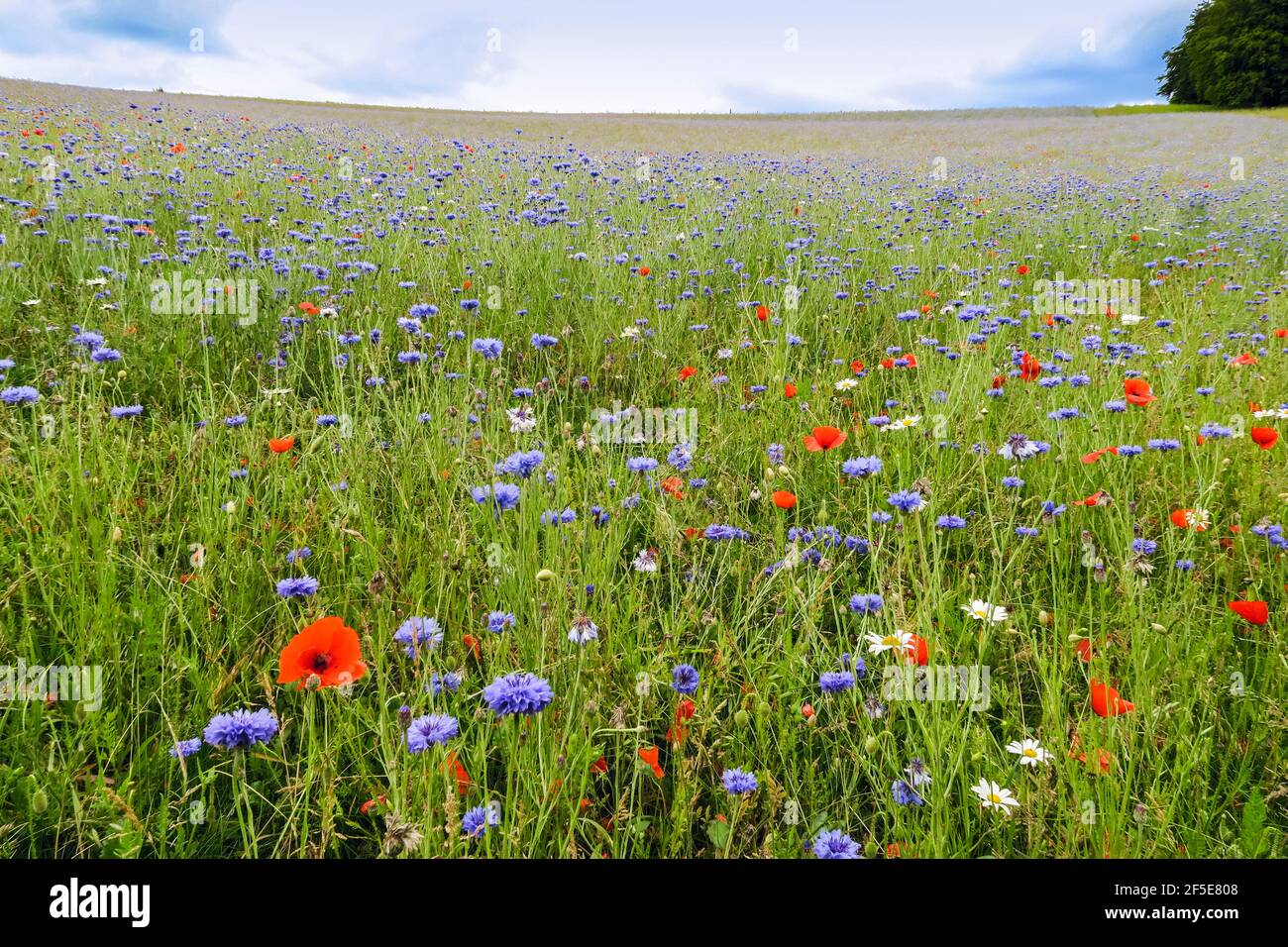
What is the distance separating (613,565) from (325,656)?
0.82 m

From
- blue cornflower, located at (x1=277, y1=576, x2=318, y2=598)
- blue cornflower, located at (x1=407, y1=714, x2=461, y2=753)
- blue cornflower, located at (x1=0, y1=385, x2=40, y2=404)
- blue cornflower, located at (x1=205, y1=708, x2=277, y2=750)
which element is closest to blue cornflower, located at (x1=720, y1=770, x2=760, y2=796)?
blue cornflower, located at (x1=407, y1=714, x2=461, y2=753)

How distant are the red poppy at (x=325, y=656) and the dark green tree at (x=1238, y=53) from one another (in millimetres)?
43084

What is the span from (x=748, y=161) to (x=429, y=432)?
10.9 meters

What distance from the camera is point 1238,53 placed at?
31.4 meters

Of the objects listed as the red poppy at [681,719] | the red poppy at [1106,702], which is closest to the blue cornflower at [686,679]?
the red poppy at [681,719]

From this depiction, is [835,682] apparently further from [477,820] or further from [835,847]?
[477,820]

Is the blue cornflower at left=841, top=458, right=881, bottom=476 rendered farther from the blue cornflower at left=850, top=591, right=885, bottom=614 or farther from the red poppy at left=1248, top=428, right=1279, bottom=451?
the red poppy at left=1248, top=428, right=1279, bottom=451

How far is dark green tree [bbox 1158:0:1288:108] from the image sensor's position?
30109 millimetres

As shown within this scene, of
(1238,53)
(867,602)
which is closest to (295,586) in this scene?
(867,602)

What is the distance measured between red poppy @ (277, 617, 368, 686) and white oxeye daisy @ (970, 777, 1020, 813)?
1124mm

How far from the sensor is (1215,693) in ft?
5.25

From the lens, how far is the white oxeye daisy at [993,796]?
1.32 meters

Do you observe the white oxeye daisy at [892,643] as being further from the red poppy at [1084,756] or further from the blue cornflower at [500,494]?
the blue cornflower at [500,494]
